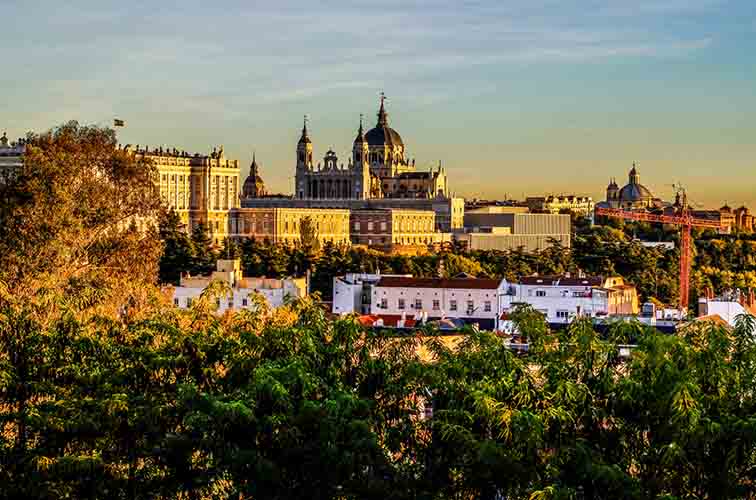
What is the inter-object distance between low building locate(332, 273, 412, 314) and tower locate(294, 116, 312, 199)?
3053 inches

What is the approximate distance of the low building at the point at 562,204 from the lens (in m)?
151

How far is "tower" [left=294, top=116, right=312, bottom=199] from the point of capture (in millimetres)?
132750

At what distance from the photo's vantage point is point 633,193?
168 meters

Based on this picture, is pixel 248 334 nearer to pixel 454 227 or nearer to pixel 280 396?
pixel 280 396

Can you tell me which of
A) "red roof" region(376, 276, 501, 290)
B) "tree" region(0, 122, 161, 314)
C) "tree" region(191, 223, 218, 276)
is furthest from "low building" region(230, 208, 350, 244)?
"tree" region(0, 122, 161, 314)

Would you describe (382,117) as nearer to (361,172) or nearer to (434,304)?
(361,172)

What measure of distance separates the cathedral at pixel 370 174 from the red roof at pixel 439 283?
72.9 metres

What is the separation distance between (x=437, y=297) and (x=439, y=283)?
32.3 inches

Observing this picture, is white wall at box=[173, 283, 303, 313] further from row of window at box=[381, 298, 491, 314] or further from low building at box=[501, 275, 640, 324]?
low building at box=[501, 275, 640, 324]

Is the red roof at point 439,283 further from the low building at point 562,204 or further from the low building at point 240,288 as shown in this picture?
the low building at point 562,204

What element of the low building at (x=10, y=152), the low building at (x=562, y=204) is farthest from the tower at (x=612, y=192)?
the low building at (x=10, y=152)

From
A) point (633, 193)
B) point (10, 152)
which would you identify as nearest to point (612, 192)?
point (633, 193)

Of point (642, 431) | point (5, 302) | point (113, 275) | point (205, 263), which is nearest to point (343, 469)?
point (642, 431)

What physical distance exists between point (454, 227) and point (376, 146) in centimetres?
1803
